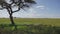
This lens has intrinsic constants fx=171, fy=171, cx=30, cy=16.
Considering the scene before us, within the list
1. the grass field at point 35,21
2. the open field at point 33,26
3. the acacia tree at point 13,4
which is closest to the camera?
the open field at point 33,26

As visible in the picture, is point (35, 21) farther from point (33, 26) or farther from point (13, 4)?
point (13, 4)

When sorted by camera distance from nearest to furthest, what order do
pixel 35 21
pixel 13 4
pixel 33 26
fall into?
pixel 33 26 < pixel 35 21 < pixel 13 4

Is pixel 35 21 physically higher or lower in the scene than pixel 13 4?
lower

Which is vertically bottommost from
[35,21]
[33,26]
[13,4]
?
[33,26]

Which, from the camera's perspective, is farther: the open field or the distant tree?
the distant tree

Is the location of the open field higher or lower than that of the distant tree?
lower

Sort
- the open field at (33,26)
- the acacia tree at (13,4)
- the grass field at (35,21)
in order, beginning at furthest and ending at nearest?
the acacia tree at (13,4)
the grass field at (35,21)
the open field at (33,26)

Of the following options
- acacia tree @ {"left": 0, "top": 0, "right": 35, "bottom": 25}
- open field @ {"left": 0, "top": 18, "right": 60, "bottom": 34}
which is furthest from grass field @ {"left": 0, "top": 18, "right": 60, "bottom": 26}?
acacia tree @ {"left": 0, "top": 0, "right": 35, "bottom": 25}

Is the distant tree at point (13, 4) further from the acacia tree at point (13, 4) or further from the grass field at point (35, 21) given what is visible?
the grass field at point (35, 21)

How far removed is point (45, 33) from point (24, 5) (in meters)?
2.34

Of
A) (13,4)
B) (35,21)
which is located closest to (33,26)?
(35,21)

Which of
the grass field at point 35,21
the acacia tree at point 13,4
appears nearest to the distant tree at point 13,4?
the acacia tree at point 13,4

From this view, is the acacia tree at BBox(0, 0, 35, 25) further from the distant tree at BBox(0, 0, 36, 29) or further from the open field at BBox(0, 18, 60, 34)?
the open field at BBox(0, 18, 60, 34)

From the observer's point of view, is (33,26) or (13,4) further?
(13,4)
